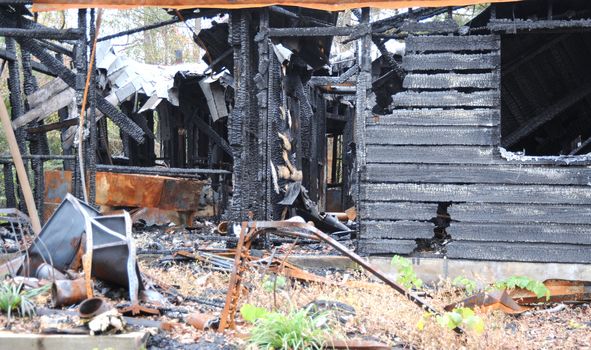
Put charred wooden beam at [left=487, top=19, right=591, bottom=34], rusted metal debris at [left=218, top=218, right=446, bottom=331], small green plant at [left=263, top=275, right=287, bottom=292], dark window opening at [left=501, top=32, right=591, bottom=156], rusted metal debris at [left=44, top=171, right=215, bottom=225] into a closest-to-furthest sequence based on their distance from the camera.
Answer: rusted metal debris at [left=218, top=218, right=446, bottom=331] → small green plant at [left=263, top=275, right=287, bottom=292] → charred wooden beam at [left=487, top=19, right=591, bottom=34] → dark window opening at [left=501, top=32, right=591, bottom=156] → rusted metal debris at [left=44, top=171, right=215, bottom=225]

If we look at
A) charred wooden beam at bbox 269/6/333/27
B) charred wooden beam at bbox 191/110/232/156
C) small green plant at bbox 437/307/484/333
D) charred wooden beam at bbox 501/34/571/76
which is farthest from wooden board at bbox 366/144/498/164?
charred wooden beam at bbox 191/110/232/156

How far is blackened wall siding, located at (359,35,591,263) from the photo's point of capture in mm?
8727

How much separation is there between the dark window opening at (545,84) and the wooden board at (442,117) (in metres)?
1.54

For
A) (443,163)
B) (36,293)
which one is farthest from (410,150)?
(36,293)

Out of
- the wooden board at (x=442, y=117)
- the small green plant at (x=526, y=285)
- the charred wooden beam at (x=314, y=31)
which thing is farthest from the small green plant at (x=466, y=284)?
the charred wooden beam at (x=314, y=31)

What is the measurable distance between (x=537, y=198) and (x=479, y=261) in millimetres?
1106

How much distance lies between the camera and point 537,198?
28.7 feet

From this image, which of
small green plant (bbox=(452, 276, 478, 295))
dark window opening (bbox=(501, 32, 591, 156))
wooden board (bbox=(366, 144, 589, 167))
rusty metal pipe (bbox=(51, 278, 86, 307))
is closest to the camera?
rusty metal pipe (bbox=(51, 278, 86, 307))

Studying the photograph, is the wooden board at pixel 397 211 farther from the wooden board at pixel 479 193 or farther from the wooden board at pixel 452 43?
the wooden board at pixel 452 43

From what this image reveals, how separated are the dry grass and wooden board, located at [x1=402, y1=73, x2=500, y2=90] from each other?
8.53 ft

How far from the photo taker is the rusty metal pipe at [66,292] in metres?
5.84

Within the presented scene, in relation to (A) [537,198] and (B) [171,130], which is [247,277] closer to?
(A) [537,198]

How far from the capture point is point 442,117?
8969 millimetres

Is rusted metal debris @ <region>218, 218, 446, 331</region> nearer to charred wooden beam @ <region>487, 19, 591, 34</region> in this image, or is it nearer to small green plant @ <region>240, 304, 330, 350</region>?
small green plant @ <region>240, 304, 330, 350</region>
